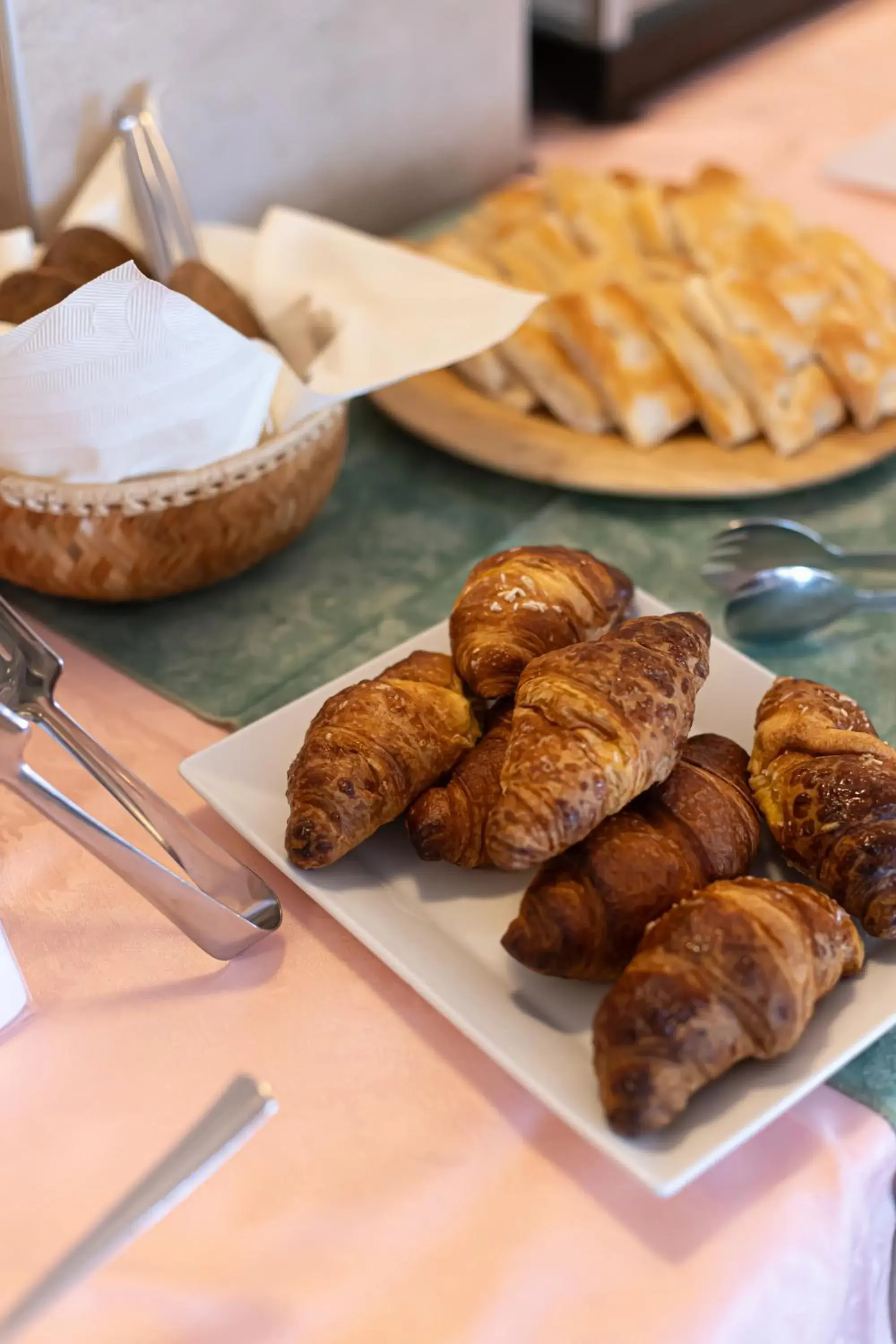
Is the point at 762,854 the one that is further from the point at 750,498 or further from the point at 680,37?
the point at 680,37

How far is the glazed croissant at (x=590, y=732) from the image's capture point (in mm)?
557

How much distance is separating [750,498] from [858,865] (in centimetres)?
50

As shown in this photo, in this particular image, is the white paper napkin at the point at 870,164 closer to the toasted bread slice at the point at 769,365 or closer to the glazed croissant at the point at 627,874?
the toasted bread slice at the point at 769,365

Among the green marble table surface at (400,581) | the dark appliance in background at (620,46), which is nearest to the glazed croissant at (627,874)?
the green marble table surface at (400,581)

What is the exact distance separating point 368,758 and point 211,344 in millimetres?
298

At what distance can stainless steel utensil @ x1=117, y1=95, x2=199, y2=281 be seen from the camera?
1.03 m

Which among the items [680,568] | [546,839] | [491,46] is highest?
[491,46]

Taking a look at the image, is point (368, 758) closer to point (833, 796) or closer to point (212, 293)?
point (833, 796)

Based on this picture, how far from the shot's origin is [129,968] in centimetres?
65

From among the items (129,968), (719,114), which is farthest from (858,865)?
(719,114)

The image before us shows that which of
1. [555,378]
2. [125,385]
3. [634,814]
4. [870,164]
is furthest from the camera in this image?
[870,164]

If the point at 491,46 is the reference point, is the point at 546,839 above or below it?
below

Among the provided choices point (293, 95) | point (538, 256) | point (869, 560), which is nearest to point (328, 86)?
point (293, 95)

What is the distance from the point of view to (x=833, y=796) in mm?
597
